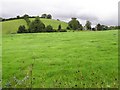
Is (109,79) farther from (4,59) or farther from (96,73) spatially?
(4,59)

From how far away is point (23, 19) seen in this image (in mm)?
154125

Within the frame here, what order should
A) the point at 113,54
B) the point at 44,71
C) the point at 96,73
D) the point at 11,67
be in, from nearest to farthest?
the point at 96,73, the point at 44,71, the point at 11,67, the point at 113,54

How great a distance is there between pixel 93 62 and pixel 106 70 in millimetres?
3089

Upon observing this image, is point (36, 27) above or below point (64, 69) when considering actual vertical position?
above

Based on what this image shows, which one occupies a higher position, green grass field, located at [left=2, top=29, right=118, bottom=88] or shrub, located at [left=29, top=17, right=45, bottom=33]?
shrub, located at [left=29, top=17, right=45, bottom=33]

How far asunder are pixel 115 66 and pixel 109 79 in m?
4.08

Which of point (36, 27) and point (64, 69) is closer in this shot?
point (64, 69)

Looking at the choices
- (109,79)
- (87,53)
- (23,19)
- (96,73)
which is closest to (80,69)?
(96,73)

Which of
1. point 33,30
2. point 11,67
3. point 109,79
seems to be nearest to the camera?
point 109,79

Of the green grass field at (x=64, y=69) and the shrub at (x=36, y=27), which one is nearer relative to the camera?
the green grass field at (x=64, y=69)

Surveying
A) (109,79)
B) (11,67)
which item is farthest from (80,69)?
(11,67)

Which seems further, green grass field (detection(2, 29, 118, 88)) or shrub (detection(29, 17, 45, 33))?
shrub (detection(29, 17, 45, 33))

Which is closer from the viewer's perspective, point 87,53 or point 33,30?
point 87,53

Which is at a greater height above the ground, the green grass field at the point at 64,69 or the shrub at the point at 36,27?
the shrub at the point at 36,27
